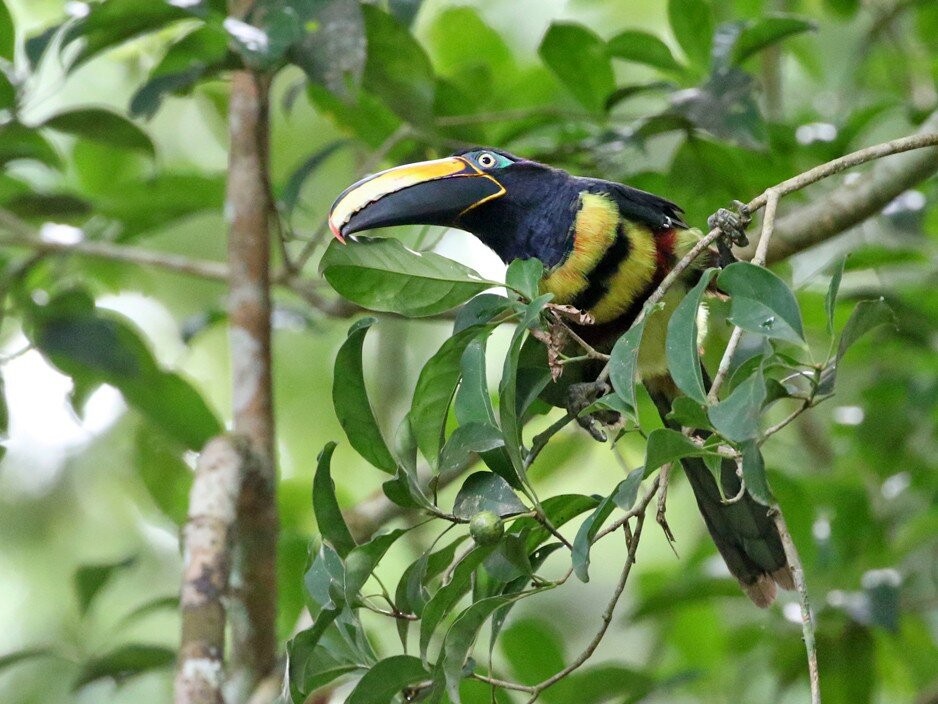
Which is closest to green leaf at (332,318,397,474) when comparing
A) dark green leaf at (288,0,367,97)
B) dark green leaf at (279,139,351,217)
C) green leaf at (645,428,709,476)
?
green leaf at (645,428,709,476)

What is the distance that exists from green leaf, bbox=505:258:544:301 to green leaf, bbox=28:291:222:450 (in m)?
1.55

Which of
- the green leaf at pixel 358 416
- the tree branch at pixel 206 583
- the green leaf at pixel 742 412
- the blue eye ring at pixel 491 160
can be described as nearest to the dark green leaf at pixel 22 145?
the tree branch at pixel 206 583

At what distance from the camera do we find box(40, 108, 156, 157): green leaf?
305 cm

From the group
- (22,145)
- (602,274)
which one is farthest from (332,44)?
(22,145)

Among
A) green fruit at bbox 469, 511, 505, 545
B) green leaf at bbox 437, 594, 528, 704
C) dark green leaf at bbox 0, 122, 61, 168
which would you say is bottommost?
dark green leaf at bbox 0, 122, 61, 168

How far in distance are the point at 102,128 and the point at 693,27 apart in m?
1.63

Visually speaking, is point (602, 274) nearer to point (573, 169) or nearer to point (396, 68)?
point (396, 68)

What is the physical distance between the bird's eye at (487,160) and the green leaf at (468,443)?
124 centimetres

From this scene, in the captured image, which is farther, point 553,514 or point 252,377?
point 252,377

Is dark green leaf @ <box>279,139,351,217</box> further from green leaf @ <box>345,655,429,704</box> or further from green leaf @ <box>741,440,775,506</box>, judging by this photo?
green leaf @ <box>741,440,775,506</box>

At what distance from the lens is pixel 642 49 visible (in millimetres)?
3068

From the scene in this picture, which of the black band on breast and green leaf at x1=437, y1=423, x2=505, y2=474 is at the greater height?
green leaf at x1=437, y1=423, x2=505, y2=474

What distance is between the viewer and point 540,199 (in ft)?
9.32

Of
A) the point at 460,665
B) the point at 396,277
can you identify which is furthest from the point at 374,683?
the point at 396,277
